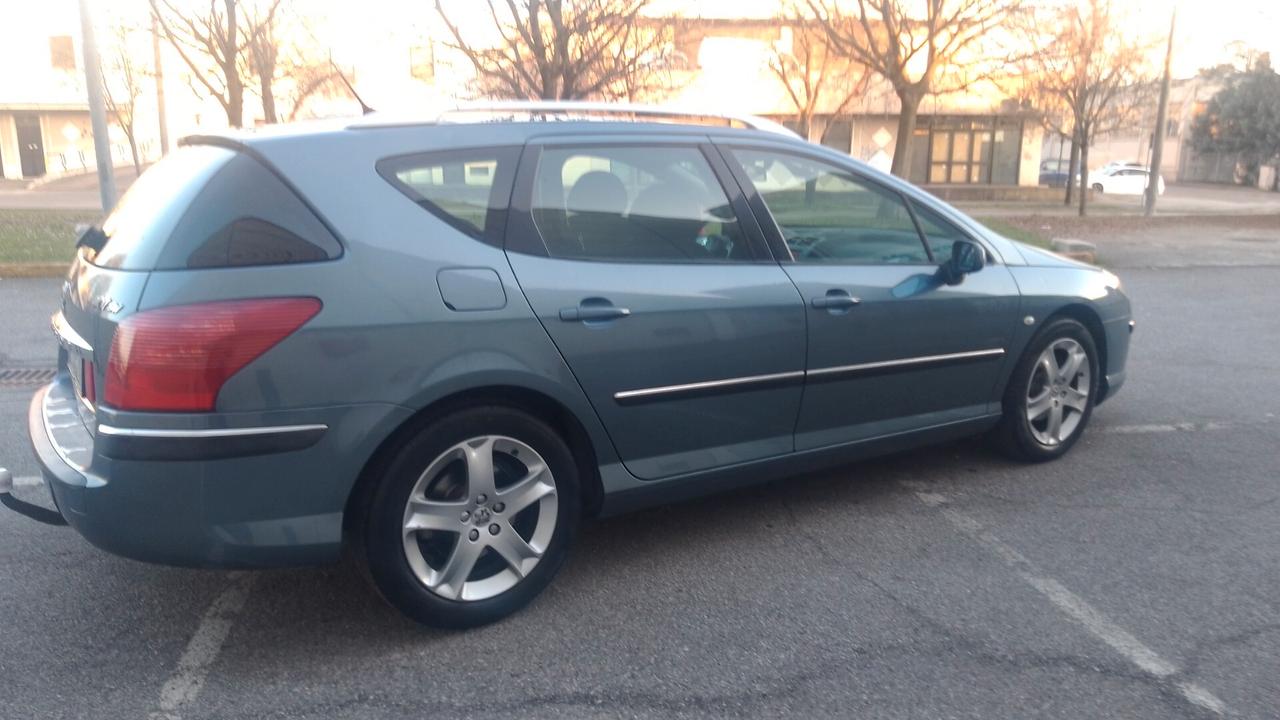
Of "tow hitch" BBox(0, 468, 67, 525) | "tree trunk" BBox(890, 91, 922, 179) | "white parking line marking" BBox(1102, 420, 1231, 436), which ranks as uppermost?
"tree trunk" BBox(890, 91, 922, 179)

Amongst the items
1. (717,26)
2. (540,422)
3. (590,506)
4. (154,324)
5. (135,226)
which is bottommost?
(590,506)

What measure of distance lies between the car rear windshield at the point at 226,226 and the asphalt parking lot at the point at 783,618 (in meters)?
1.22

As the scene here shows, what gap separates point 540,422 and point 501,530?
1.22 feet

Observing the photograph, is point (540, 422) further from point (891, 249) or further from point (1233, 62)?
point (1233, 62)

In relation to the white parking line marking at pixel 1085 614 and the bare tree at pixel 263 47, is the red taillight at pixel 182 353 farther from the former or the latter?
the bare tree at pixel 263 47

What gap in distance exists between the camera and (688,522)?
4.30 metres

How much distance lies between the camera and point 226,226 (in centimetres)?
298

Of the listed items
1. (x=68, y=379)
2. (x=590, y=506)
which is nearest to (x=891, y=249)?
(x=590, y=506)

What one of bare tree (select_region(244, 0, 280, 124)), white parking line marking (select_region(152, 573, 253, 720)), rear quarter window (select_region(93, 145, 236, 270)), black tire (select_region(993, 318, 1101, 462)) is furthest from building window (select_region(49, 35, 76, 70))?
black tire (select_region(993, 318, 1101, 462))

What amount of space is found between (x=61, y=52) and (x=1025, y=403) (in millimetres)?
42724

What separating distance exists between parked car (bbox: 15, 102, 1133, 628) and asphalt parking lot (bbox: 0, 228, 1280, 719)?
0.30 meters

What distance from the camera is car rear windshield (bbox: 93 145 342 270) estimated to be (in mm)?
2939

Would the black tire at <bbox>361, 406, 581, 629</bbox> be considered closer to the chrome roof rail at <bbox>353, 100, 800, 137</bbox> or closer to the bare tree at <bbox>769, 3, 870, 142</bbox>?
the chrome roof rail at <bbox>353, 100, 800, 137</bbox>

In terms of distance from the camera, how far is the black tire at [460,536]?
310cm
